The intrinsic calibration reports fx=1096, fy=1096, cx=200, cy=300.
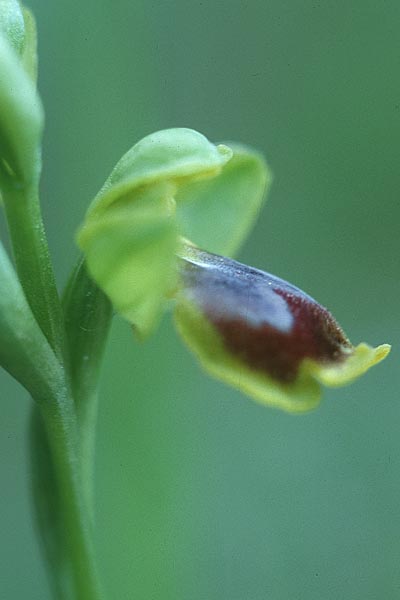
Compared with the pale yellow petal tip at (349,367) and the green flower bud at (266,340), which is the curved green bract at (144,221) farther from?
the pale yellow petal tip at (349,367)

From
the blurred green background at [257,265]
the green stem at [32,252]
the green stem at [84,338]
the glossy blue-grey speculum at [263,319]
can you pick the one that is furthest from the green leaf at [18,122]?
the blurred green background at [257,265]

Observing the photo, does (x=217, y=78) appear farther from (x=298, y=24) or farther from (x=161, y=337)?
(x=161, y=337)

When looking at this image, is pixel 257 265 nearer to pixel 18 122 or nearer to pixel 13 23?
pixel 13 23

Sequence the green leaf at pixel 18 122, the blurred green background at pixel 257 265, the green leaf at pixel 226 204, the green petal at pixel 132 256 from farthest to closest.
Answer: the blurred green background at pixel 257 265
the green leaf at pixel 226 204
the green petal at pixel 132 256
the green leaf at pixel 18 122

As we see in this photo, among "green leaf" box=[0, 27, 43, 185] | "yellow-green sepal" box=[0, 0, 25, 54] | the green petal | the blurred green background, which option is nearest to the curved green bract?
the green petal

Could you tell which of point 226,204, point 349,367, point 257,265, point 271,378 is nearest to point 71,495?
point 271,378

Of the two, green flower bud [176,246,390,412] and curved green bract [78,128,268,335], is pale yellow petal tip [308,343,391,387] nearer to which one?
green flower bud [176,246,390,412]
